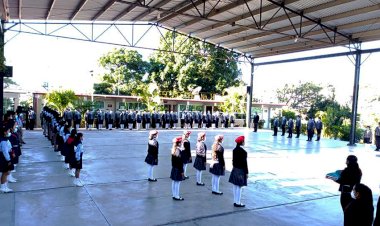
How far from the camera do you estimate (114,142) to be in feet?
44.5

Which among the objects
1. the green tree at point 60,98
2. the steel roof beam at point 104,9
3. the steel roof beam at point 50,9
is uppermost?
the steel roof beam at point 104,9

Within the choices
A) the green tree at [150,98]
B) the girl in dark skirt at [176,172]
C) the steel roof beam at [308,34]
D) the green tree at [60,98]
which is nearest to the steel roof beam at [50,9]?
the green tree at [60,98]

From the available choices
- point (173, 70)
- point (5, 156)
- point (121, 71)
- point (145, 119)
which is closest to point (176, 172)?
point (5, 156)

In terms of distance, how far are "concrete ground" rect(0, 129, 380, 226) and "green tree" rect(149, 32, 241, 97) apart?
21818mm

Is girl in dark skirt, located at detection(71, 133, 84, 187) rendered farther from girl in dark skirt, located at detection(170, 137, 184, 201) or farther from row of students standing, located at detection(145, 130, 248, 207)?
girl in dark skirt, located at detection(170, 137, 184, 201)

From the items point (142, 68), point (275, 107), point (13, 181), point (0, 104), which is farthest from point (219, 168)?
point (142, 68)

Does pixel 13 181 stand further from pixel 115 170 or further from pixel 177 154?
pixel 177 154

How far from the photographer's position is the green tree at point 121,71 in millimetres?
33906

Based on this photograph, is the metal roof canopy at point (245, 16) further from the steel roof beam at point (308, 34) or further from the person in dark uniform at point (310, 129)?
the person in dark uniform at point (310, 129)

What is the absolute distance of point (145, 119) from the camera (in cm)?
2034

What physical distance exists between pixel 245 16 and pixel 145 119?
Result: 974cm

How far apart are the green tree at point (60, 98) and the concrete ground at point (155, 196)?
8.04m

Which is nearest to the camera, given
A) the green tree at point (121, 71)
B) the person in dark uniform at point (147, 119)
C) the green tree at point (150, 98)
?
the person in dark uniform at point (147, 119)

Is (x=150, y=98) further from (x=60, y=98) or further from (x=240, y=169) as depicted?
(x=240, y=169)
